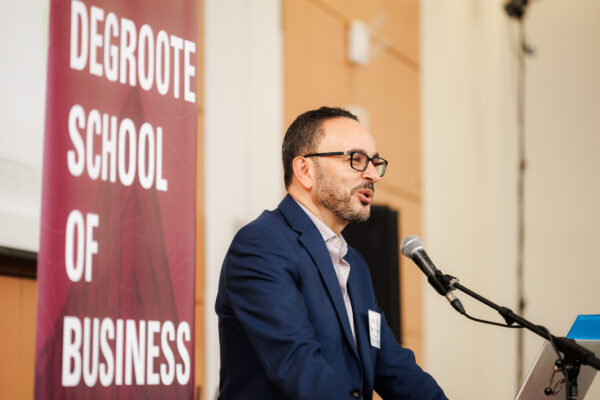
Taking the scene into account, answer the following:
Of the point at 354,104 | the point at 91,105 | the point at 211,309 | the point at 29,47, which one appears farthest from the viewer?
the point at 354,104

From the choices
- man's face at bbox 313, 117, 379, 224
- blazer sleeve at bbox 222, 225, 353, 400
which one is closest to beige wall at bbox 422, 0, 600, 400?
man's face at bbox 313, 117, 379, 224

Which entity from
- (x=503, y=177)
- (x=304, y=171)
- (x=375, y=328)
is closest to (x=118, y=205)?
(x=304, y=171)

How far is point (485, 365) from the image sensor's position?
5.77 m

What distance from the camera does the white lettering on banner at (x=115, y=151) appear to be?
2.07m

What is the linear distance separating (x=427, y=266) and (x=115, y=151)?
926 millimetres

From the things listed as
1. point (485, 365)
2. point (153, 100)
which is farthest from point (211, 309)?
point (485, 365)

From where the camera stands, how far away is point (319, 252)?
204 cm

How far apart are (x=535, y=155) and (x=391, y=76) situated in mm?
1492

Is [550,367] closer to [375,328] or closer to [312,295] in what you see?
[375,328]

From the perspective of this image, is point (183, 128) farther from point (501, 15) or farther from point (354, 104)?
point (501, 15)

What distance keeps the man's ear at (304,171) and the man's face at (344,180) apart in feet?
0.06

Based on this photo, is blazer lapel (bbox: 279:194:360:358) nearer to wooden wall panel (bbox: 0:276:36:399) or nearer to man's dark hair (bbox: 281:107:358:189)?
man's dark hair (bbox: 281:107:358:189)

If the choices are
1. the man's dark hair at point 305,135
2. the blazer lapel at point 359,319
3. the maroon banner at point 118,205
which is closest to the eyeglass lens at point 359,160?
the man's dark hair at point 305,135

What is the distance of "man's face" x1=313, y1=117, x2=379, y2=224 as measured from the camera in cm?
219
